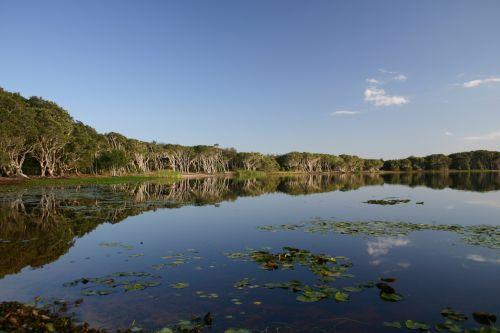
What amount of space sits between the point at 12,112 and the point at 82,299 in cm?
5167

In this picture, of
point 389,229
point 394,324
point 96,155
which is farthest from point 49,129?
point 394,324

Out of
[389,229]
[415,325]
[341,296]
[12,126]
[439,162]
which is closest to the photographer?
→ [415,325]

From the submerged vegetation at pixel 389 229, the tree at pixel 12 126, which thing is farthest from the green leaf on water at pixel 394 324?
the tree at pixel 12 126

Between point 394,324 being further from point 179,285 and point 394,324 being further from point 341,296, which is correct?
point 179,285

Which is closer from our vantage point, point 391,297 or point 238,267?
point 391,297

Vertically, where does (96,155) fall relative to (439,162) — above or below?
below

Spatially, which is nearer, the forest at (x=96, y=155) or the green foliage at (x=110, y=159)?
the forest at (x=96, y=155)

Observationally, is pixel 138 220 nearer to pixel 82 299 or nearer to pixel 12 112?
pixel 82 299

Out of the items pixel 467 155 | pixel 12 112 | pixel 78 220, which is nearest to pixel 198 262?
pixel 78 220

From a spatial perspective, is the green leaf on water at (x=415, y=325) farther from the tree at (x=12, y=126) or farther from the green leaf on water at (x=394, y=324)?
the tree at (x=12, y=126)

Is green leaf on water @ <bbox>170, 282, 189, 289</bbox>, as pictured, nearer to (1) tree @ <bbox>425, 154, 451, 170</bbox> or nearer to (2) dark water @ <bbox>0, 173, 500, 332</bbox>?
(2) dark water @ <bbox>0, 173, 500, 332</bbox>

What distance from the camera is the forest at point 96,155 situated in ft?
169

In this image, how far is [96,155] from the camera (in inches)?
3334

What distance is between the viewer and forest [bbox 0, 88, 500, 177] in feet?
169
